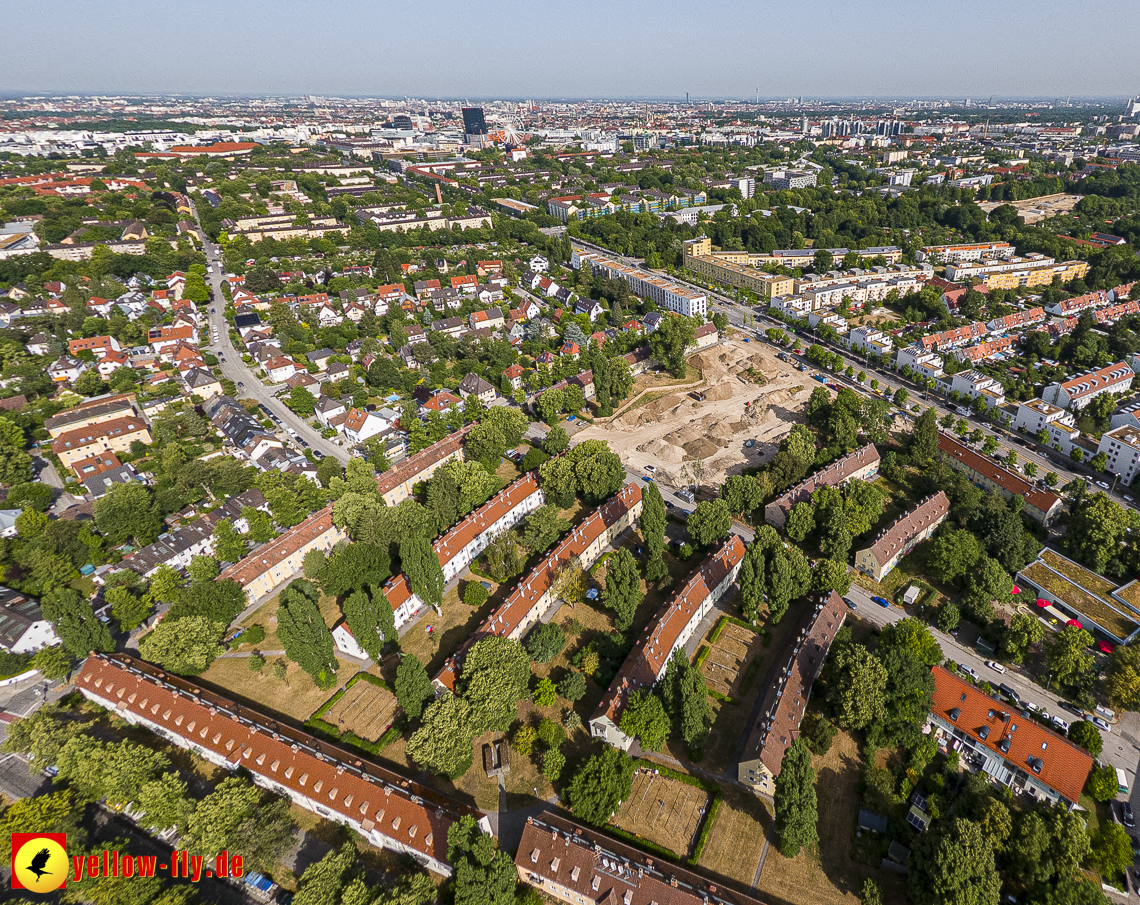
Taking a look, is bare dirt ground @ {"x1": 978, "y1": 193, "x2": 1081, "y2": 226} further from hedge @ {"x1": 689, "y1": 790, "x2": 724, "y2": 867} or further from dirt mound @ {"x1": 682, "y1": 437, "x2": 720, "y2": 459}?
hedge @ {"x1": 689, "y1": 790, "x2": 724, "y2": 867}

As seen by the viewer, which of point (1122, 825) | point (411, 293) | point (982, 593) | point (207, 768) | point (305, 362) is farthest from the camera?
point (411, 293)

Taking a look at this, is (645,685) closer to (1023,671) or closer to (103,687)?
(1023,671)

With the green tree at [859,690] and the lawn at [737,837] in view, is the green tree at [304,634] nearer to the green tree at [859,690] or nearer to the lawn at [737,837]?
the lawn at [737,837]

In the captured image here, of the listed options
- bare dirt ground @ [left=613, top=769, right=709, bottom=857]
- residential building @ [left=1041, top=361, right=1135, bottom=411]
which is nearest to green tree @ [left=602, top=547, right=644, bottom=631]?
bare dirt ground @ [left=613, top=769, right=709, bottom=857]

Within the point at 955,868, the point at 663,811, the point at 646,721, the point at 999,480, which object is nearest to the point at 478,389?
the point at 646,721

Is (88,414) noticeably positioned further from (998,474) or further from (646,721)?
(998,474)

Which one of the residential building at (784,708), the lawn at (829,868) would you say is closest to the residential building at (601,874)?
the lawn at (829,868)

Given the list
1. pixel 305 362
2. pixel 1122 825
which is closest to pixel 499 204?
pixel 305 362
